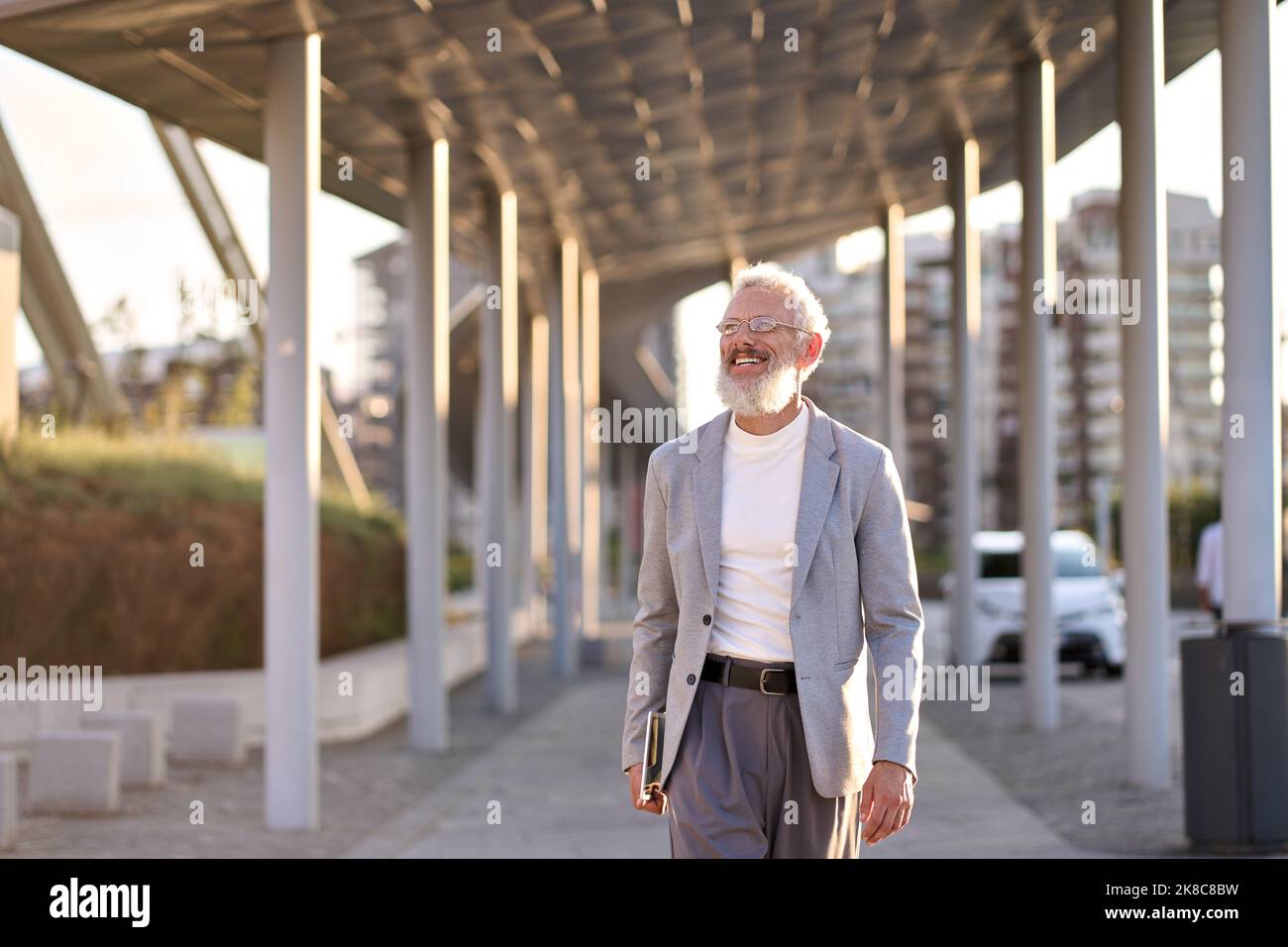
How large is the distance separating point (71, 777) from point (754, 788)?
7263mm

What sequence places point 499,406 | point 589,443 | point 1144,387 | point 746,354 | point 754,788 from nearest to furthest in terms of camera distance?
1. point 754,788
2. point 746,354
3. point 1144,387
4. point 499,406
5. point 589,443

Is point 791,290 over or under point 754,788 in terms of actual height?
over

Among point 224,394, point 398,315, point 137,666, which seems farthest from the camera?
point 398,315

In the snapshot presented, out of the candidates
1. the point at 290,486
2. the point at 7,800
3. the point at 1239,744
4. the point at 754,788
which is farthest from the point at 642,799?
the point at 290,486

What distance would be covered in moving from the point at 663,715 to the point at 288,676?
237 inches

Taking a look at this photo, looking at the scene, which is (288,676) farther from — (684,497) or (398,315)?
(398,315)

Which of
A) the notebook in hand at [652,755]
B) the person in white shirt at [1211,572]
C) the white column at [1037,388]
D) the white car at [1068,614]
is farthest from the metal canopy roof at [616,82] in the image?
the notebook in hand at [652,755]

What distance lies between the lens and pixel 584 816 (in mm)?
10102

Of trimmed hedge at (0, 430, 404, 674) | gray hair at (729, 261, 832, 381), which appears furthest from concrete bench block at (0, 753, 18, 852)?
gray hair at (729, 261, 832, 381)

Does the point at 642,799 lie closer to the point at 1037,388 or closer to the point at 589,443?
the point at 1037,388

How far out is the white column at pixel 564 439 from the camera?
20.7 meters

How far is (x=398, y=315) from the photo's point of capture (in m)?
119

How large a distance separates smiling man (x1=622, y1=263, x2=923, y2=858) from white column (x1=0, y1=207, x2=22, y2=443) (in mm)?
12861

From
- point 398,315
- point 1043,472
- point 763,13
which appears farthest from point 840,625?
point 398,315
